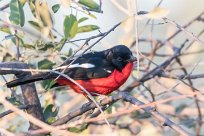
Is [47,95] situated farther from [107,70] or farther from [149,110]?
[149,110]

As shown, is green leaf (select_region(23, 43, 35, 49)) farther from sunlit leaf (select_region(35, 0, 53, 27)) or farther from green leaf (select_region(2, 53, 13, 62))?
green leaf (select_region(2, 53, 13, 62))

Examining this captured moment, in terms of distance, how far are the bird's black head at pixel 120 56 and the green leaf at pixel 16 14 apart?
95 cm

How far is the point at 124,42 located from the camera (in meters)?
3.10

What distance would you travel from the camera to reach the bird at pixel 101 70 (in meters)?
3.40

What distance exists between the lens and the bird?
3.40 meters

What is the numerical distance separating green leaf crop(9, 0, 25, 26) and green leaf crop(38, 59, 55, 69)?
0.21 meters

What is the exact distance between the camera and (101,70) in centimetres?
359

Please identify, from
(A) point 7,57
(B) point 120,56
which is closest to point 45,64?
(A) point 7,57

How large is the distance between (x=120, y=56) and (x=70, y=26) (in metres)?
0.91

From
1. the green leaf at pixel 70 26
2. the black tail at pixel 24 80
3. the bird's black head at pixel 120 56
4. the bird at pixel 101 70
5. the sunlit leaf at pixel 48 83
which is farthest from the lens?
the bird's black head at pixel 120 56

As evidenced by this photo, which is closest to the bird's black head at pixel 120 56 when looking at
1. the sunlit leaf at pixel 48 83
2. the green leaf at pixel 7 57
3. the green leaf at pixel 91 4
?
the sunlit leaf at pixel 48 83

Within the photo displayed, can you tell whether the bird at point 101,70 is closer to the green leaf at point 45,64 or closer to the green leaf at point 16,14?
the green leaf at point 45,64

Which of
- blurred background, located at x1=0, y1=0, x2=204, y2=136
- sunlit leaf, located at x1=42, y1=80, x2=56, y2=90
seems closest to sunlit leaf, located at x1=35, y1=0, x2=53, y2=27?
blurred background, located at x1=0, y1=0, x2=204, y2=136

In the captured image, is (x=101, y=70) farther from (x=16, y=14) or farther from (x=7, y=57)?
(x=16, y=14)
